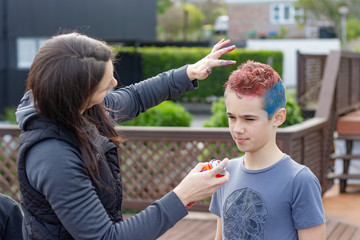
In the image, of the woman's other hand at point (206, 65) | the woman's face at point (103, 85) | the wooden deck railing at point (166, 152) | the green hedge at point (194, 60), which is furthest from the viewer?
the green hedge at point (194, 60)

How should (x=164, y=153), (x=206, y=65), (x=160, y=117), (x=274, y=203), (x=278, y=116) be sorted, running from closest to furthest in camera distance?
(x=274, y=203), (x=278, y=116), (x=206, y=65), (x=164, y=153), (x=160, y=117)

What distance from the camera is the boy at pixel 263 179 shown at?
215 centimetres

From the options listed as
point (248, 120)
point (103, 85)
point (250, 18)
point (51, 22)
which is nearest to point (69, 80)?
point (103, 85)

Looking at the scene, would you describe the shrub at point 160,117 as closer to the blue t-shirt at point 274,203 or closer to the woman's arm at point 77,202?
the blue t-shirt at point 274,203

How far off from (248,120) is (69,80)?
2.34ft

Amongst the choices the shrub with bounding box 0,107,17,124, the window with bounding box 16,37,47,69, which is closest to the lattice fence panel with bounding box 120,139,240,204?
the shrub with bounding box 0,107,17,124

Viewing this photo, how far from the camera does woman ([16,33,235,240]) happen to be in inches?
71.9

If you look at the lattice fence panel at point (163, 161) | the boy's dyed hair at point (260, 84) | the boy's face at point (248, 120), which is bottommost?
the lattice fence panel at point (163, 161)

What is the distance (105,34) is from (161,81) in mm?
20372

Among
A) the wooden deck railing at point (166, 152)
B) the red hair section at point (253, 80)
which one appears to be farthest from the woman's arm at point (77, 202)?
the wooden deck railing at point (166, 152)

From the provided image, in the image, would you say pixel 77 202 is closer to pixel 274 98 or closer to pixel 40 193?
pixel 40 193

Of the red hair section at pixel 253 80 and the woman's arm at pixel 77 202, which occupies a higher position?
the red hair section at pixel 253 80

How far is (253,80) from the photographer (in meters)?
2.21

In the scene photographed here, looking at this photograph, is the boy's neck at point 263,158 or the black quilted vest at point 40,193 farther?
the boy's neck at point 263,158
